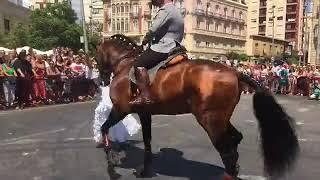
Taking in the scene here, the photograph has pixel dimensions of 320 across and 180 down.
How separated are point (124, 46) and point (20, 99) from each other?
10631 millimetres

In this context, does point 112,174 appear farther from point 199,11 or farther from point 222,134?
point 199,11

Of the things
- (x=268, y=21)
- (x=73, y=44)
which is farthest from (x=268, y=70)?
(x=268, y=21)

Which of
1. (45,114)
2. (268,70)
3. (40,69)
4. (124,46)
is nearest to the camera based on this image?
(124,46)

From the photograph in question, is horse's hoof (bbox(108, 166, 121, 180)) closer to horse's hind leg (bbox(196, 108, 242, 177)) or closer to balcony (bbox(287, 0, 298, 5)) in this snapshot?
horse's hind leg (bbox(196, 108, 242, 177))

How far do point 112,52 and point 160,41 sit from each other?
1.24 metres

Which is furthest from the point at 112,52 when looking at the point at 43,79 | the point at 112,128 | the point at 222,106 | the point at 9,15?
the point at 9,15

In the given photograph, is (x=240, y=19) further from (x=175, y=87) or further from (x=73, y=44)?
(x=175, y=87)

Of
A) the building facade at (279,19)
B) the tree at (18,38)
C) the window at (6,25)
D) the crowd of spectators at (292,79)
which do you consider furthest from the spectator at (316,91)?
the building facade at (279,19)

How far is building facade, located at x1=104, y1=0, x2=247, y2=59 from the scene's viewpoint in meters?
107

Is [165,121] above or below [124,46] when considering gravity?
below

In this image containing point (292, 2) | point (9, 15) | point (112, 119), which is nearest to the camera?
point (112, 119)

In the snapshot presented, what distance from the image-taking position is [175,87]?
6496mm

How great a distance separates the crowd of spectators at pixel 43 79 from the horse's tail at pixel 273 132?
9.44 m

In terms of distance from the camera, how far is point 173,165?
780 cm
